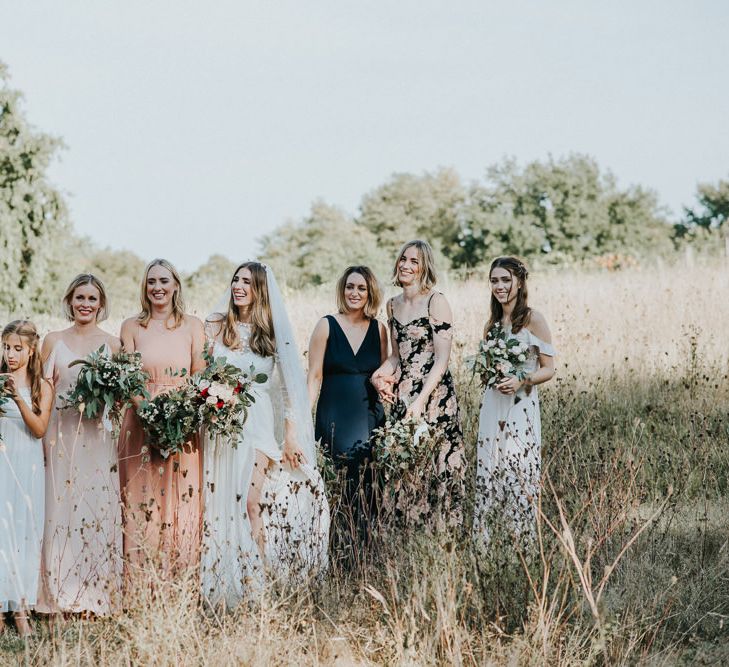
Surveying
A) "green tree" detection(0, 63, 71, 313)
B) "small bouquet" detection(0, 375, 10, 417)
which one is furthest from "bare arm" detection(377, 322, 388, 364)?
"green tree" detection(0, 63, 71, 313)

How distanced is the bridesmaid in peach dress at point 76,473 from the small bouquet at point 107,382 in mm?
152

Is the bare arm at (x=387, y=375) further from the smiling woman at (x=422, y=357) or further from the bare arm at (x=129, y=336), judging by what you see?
the bare arm at (x=129, y=336)

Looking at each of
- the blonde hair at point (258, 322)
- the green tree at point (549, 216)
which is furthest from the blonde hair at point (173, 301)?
the green tree at point (549, 216)

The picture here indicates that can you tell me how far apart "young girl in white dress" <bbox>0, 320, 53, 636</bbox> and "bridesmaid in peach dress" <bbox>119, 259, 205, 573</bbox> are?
0.54m

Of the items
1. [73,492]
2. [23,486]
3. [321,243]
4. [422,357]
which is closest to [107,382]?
[73,492]

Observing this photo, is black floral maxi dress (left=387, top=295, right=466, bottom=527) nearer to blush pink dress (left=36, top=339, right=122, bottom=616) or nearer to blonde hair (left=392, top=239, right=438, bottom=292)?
blonde hair (left=392, top=239, right=438, bottom=292)

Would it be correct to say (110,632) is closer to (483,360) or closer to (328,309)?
(483,360)

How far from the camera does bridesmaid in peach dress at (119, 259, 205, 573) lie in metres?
5.55

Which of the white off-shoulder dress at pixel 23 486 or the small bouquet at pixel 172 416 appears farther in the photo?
the white off-shoulder dress at pixel 23 486

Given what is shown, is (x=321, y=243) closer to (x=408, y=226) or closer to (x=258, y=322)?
(x=408, y=226)

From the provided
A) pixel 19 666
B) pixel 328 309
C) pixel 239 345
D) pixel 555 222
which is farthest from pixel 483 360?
pixel 555 222

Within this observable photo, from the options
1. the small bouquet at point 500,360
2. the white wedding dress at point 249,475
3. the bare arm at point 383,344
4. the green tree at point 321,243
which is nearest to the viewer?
the white wedding dress at point 249,475

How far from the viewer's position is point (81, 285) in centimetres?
579

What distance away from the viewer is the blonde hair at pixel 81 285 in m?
5.80
